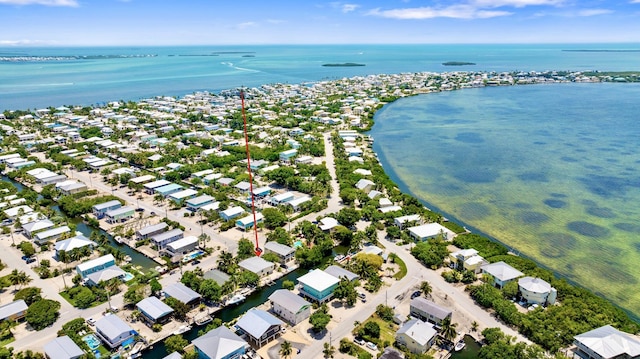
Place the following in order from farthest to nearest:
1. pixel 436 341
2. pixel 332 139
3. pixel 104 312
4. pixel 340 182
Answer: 1. pixel 332 139
2. pixel 340 182
3. pixel 104 312
4. pixel 436 341

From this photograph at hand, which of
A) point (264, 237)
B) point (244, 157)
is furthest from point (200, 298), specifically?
point (244, 157)

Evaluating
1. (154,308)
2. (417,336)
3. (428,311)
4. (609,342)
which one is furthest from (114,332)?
(609,342)

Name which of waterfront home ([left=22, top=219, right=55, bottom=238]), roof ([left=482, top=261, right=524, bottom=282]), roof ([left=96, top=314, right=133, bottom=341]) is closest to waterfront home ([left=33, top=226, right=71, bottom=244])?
waterfront home ([left=22, top=219, right=55, bottom=238])

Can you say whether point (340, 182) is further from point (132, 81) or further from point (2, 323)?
point (132, 81)

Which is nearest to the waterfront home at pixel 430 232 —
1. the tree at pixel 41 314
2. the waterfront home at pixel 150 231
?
the waterfront home at pixel 150 231

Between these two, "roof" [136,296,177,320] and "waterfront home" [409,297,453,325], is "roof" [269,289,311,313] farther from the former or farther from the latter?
"waterfront home" [409,297,453,325]

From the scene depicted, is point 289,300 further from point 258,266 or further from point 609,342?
point 609,342
